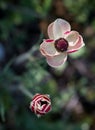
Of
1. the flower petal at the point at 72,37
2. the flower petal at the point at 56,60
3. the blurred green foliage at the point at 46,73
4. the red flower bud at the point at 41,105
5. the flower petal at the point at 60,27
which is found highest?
the blurred green foliage at the point at 46,73

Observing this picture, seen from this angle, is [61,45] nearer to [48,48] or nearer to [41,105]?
[48,48]

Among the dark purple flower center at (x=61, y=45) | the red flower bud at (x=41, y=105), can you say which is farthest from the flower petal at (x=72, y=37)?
the red flower bud at (x=41, y=105)

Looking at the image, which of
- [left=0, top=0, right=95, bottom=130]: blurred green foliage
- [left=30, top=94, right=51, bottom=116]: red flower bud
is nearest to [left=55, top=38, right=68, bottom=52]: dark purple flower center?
[left=30, top=94, right=51, bottom=116]: red flower bud

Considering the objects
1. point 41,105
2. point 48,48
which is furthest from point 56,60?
point 41,105

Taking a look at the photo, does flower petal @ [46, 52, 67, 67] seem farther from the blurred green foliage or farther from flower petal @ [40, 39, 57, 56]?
the blurred green foliage

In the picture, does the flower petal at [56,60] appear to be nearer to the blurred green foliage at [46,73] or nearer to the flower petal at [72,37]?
the flower petal at [72,37]

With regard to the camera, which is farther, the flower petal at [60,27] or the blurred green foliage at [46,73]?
the blurred green foliage at [46,73]
